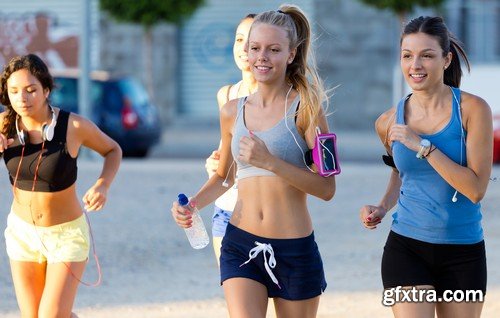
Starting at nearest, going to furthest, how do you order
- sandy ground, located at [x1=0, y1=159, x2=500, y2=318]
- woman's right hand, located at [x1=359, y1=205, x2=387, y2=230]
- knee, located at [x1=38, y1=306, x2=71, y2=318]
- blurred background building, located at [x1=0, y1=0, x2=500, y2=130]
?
woman's right hand, located at [x1=359, y1=205, x2=387, y2=230]
knee, located at [x1=38, y1=306, x2=71, y2=318]
sandy ground, located at [x1=0, y1=159, x2=500, y2=318]
blurred background building, located at [x1=0, y1=0, x2=500, y2=130]

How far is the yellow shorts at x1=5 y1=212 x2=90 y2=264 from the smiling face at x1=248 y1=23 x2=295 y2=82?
1332 millimetres

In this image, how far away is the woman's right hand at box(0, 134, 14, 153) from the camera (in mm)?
5527

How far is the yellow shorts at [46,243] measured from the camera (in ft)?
18.3

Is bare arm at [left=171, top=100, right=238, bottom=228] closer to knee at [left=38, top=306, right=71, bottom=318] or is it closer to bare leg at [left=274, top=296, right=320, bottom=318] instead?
bare leg at [left=274, top=296, right=320, bottom=318]

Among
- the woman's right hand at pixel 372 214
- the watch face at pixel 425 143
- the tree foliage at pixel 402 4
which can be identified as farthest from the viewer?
the tree foliage at pixel 402 4

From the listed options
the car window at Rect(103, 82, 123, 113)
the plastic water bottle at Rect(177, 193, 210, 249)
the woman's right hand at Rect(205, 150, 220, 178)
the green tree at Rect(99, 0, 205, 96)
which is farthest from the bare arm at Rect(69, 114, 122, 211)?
the green tree at Rect(99, 0, 205, 96)

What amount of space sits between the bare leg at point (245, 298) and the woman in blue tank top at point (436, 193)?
478mm

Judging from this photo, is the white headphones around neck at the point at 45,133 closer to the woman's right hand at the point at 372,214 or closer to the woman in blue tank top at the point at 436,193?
the woman's right hand at the point at 372,214

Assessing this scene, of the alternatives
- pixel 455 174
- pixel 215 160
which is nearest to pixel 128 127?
pixel 215 160

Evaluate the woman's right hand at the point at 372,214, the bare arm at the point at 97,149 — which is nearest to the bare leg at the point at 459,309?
the woman's right hand at the point at 372,214

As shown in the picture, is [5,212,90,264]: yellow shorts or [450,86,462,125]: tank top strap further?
[5,212,90,264]: yellow shorts

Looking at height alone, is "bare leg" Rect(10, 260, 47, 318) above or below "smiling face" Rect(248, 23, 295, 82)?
below

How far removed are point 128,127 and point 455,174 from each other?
15.7 m

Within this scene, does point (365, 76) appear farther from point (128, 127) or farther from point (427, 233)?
point (427, 233)
